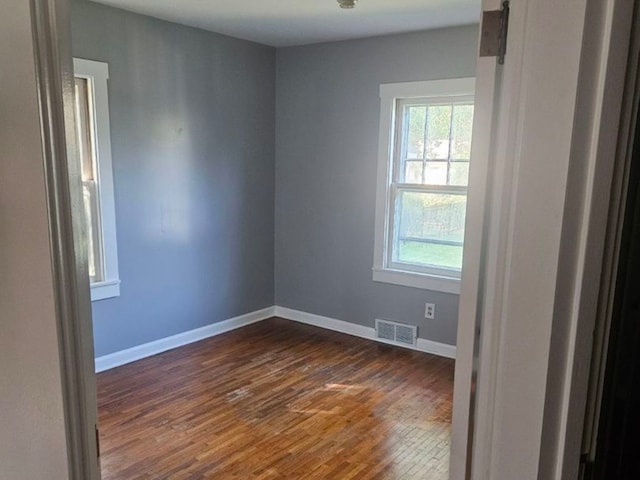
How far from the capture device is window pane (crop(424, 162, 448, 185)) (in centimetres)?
402

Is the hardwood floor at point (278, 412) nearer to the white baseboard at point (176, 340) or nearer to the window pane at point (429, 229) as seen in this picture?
the white baseboard at point (176, 340)

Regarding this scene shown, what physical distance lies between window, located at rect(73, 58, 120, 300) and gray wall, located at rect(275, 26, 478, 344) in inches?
67.0

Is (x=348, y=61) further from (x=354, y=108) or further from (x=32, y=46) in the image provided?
(x=32, y=46)

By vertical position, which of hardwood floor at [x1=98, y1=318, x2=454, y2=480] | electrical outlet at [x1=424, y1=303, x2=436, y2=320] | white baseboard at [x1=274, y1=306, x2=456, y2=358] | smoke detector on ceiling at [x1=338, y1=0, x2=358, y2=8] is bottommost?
hardwood floor at [x1=98, y1=318, x2=454, y2=480]

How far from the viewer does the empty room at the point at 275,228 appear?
3012 millimetres

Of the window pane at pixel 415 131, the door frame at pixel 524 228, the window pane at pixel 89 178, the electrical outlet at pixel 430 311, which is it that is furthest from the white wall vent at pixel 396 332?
the door frame at pixel 524 228

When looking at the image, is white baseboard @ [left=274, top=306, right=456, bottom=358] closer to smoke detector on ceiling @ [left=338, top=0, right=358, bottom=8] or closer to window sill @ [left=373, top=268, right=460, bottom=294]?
window sill @ [left=373, top=268, right=460, bottom=294]

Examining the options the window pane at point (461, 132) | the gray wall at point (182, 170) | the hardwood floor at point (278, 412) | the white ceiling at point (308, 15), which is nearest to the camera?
the hardwood floor at point (278, 412)

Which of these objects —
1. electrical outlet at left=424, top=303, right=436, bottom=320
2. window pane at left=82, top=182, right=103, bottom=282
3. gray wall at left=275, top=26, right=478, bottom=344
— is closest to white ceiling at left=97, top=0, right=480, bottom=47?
gray wall at left=275, top=26, right=478, bottom=344

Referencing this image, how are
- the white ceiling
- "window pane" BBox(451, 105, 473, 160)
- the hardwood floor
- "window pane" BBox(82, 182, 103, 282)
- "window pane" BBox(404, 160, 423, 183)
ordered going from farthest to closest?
"window pane" BBox(404, 160, 423, 183), "window pane" BBox(451, 105, 473, 160), "window pane" BBox(82, 182, 103, 282), the white ceiling, the hardwood floor

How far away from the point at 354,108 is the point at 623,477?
12.5ft

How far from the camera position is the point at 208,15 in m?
3.57

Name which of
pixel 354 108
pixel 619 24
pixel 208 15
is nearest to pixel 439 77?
pixel 354 108

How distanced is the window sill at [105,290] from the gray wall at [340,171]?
1684mm
